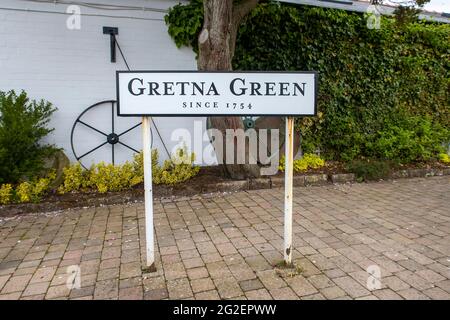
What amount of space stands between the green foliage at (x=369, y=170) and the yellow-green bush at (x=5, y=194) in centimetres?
506

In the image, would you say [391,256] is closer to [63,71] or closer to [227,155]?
[227,155]

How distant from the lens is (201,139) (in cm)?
585

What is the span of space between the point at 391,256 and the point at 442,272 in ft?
1.30

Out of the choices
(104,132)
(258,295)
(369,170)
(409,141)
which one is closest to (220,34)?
(104,132)

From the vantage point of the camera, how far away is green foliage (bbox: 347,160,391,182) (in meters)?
5.80

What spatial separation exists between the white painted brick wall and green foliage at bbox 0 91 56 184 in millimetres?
522

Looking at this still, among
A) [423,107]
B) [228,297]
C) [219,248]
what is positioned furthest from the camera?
[423,107]

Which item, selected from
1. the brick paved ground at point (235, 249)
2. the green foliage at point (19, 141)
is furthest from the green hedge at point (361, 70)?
the green foliage at point (19, 141)

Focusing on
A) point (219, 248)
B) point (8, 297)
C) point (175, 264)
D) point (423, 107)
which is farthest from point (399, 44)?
point (8, 297)

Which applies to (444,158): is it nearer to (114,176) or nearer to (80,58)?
(114,176)

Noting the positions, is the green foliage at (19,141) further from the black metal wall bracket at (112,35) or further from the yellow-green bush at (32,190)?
the black metal wall bracket at (112,35)

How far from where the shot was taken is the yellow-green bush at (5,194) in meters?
4.16

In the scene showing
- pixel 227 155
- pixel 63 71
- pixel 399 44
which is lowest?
pixel 227 155

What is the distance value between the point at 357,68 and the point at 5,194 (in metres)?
6.10
